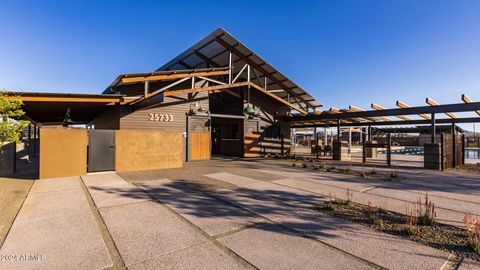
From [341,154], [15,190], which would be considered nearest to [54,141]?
[15,190]

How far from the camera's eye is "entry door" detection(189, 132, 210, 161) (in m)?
14.7

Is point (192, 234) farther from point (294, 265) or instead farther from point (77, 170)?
point (77, 170)

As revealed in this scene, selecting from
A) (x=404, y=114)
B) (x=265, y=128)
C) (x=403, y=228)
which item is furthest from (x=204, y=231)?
(x=265, y=128)

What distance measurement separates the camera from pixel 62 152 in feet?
28.5

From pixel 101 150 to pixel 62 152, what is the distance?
136cm

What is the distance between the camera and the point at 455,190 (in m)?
7.11

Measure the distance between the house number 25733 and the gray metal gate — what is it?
3.51m

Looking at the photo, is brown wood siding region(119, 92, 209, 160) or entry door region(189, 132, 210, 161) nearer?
brown wood siding region(119, 92, 209, 160)

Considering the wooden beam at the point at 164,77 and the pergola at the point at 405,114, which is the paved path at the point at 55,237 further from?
the pergola at the point at 405,114

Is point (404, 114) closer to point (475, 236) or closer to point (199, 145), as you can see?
point (475, 236)

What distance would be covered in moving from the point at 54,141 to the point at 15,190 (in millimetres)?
2444

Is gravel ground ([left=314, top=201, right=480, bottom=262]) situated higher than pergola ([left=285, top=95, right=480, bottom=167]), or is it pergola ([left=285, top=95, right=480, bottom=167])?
pergola ([left=285, top=95, right=480, bottom=167])

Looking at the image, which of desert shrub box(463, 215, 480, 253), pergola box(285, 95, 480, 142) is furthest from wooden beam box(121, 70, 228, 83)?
desert shrub box(463, 215, 480, 253)

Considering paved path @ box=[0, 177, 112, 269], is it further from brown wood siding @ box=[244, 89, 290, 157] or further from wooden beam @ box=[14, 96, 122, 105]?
brown wood siding @ box=[244, 89, 290, 157]
